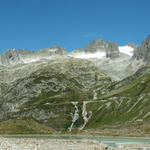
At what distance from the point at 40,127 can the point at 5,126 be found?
66.9ft

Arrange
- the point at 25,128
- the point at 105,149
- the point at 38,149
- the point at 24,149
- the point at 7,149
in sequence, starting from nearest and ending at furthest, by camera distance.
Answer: the point at 7,149
the point at 24,149
the point at 38,149
the point at 105,149
the point at 25,128

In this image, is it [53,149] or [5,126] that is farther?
[5,126]

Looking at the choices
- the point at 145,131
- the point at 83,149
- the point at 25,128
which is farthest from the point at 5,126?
the point at 83,149

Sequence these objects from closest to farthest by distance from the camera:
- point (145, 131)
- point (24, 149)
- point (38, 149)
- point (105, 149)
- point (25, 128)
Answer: point (24, 149) → point (38, 149) → point (105, 149) → point (25, 128) → point (145, 131)

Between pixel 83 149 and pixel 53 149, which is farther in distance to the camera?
pixel 83 149

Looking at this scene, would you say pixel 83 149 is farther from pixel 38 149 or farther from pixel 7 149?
pixel 7 149

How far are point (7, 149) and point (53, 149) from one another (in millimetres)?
15886

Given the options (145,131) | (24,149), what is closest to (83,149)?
(24,149)

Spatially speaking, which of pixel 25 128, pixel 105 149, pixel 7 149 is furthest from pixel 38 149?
pixel 25 128

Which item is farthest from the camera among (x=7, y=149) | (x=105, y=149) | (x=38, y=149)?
(x=105, y=149)

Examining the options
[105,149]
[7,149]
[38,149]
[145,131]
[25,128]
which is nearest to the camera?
[7,149]

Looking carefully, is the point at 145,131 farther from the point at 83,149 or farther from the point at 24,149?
the point at 24,149

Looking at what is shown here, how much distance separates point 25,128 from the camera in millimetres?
173000

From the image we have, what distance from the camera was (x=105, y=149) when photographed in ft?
230
